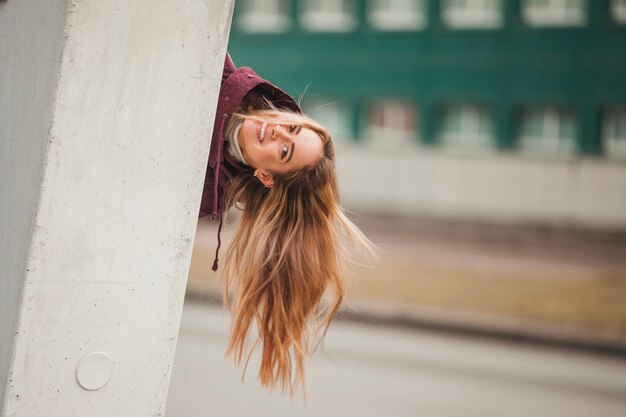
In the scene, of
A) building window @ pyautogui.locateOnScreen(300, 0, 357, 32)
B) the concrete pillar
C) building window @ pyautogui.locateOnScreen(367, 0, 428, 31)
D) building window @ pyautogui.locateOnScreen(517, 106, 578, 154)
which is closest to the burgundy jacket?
the concrete pillar

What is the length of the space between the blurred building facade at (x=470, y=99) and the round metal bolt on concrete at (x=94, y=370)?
54.9ft

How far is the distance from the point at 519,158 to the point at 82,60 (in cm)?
1736

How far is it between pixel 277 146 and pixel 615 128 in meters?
18.4

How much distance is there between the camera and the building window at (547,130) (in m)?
20.2

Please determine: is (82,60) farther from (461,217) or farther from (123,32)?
(461,217)

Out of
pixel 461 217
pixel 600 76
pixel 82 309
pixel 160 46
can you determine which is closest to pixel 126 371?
pixel 82 309

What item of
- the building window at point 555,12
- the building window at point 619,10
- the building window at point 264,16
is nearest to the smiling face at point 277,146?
the building window at point 619,10

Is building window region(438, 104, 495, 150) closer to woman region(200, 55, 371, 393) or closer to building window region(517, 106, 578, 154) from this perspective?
building window region(517, 106, 578, 154)

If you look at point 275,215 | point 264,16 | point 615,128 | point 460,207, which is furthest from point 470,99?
point 275,215

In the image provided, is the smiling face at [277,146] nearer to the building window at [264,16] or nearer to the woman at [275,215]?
the woman at [275,215]

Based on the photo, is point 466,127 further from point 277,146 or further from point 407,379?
point 277,146

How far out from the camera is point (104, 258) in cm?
227

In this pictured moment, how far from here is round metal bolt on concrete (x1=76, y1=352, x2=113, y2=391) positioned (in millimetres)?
2264

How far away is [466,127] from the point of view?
21219 millimetres
